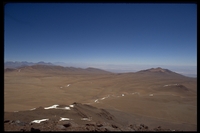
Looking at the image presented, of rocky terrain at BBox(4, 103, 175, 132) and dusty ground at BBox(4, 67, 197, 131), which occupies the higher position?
rocky terrain at BBox(4, 103, 175, 132)

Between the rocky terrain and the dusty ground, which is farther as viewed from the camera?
the dusty ground

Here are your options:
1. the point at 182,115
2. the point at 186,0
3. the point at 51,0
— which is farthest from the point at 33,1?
the point at 182,115

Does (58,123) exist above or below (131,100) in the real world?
above

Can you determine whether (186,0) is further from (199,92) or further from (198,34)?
(199,92)

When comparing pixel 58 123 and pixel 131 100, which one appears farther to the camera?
pixel 131 100

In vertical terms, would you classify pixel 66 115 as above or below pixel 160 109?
above

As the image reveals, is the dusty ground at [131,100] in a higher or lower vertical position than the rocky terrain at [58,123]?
lower

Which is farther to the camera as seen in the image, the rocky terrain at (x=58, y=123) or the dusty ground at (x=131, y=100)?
the dusty ground at (x=131, y=100)

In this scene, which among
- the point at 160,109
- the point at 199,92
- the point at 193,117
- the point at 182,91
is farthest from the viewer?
the point at 182,91
